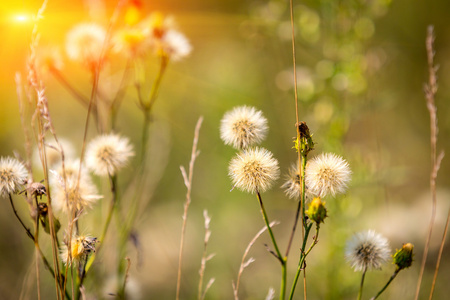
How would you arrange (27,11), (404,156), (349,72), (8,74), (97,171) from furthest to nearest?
(404,156) < (8,74) < (349,72) < (97,171) < (27,11)

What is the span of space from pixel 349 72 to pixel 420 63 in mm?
2350

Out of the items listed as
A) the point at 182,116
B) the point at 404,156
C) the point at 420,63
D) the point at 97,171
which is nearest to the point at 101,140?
the point at 97,171

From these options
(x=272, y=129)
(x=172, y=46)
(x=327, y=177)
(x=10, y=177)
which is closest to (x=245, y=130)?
(x=327, y=177)

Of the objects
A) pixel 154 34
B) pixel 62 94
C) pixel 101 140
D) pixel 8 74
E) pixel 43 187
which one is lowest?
pixel 43 187

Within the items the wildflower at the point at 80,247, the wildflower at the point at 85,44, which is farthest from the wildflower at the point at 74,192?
the wildflower at the point at 85,44

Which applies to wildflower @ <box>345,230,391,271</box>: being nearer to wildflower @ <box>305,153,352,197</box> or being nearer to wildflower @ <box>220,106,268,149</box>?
wildflower @ <box>305,153,352,197</box>

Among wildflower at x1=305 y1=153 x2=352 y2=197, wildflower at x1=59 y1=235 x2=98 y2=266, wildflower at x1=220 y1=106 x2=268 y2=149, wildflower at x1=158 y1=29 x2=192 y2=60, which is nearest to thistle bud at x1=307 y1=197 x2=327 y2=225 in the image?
wildflower at x1=305 y1=153 x2=352 y2=197

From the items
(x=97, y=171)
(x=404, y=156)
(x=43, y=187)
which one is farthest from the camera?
(x=404, y=156)

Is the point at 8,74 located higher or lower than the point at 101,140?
higher

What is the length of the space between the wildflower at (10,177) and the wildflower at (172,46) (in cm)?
97

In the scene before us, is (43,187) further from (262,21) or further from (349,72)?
(262,21)

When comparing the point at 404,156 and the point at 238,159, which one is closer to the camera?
the point at 238,159

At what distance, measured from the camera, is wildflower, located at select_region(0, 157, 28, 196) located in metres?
1.33

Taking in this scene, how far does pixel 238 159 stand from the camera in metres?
1.35
